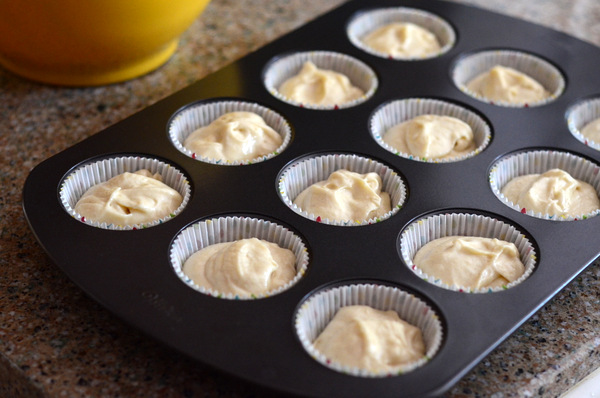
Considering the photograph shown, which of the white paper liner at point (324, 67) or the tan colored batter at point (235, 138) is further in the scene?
the white paper liner at point (324, 67)

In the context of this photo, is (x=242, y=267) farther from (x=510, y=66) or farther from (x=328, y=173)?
(x=510, y=66)

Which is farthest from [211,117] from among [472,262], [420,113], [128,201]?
[472,262]

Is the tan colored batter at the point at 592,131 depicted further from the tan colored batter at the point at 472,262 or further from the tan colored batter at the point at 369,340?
the tan colored batter at the point at 369,340

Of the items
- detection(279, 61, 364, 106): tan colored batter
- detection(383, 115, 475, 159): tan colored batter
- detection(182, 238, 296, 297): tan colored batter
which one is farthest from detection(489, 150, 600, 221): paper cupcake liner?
detection(182, 238, 296, 297): tan colored batter

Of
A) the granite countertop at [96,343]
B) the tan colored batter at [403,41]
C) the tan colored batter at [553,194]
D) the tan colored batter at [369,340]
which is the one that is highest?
the tan colored batter at [403,41]

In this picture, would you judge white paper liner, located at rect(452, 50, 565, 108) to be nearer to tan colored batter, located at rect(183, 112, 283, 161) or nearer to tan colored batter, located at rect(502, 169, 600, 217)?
tan colored batter, located at rect(502, 169, 600, 217)

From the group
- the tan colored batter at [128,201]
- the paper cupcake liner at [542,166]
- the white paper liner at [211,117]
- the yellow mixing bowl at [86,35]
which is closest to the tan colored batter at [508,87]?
the paper cupcake liner at [542,166]
